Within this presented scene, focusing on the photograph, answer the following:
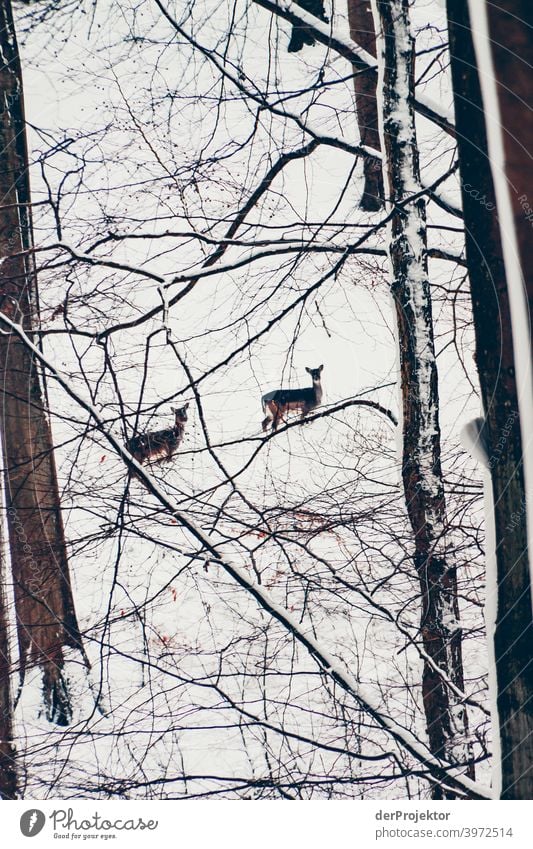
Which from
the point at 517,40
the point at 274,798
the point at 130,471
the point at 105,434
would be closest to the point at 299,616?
the point at 274,798

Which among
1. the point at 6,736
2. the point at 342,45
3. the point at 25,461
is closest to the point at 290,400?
the point at 25,461

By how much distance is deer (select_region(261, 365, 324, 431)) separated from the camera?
5.93ft

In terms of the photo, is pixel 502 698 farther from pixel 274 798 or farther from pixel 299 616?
pixel 274 798

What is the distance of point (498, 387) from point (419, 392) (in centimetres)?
50

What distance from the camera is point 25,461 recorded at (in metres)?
1.88

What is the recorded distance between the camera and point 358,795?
174 cm

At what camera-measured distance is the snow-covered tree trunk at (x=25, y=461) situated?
71.6 inches

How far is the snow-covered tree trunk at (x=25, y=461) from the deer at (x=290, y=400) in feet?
2.25

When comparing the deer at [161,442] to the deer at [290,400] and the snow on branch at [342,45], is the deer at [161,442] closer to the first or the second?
the deer at [290,400]

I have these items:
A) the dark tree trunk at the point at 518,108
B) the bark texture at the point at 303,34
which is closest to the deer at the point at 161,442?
the dark tree trunk at the point at 518,108

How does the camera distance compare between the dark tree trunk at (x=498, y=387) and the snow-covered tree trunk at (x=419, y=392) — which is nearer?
the dark tree trunk at (x=498, y=387)

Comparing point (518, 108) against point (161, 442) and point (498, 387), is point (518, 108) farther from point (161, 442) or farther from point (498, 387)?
point (161, 442)

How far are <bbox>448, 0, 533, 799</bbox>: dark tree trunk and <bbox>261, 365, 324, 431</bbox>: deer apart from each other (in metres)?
0.54

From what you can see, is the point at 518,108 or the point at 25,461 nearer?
the point at 518,108
